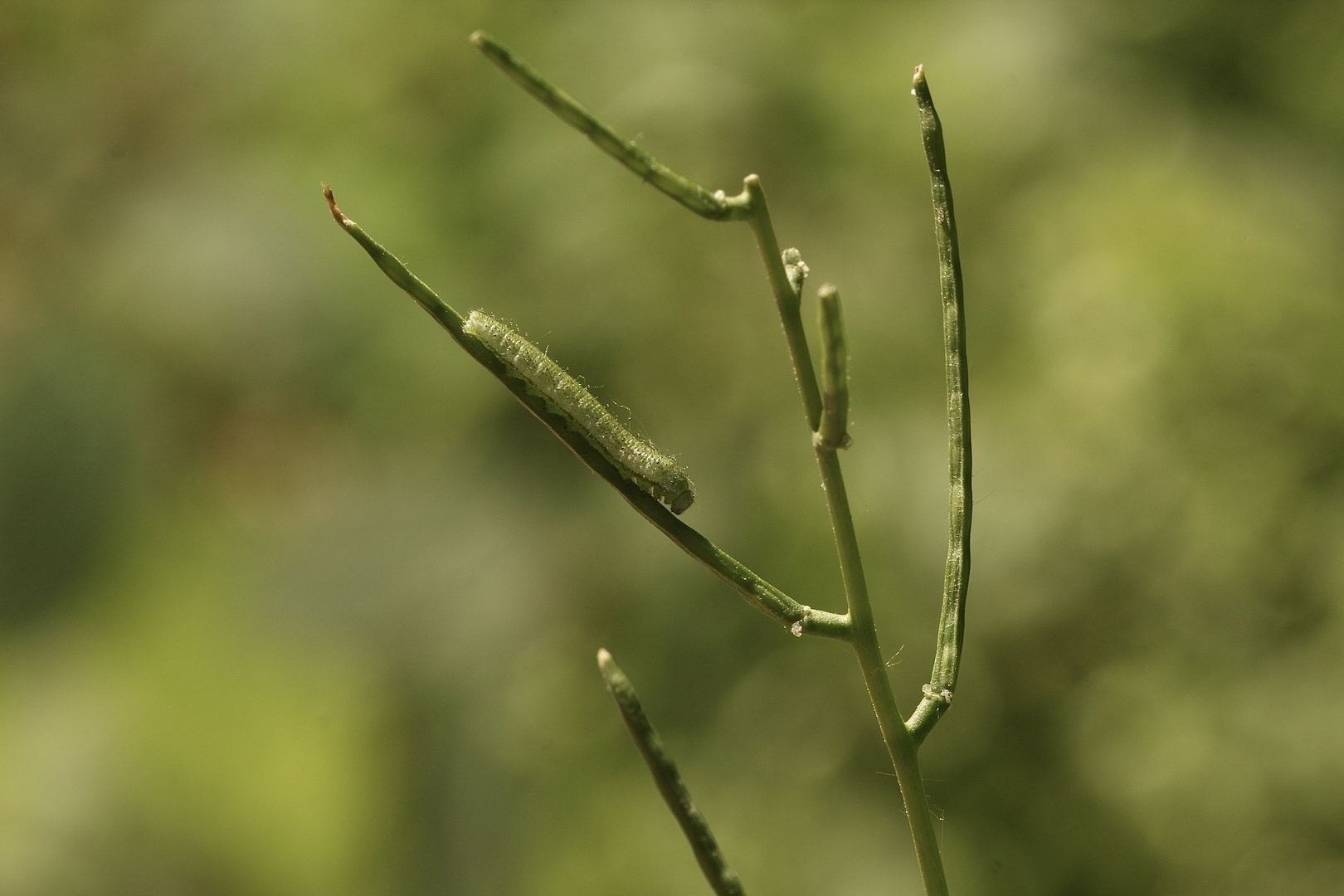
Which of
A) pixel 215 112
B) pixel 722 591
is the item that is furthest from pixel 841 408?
pixel 215 112

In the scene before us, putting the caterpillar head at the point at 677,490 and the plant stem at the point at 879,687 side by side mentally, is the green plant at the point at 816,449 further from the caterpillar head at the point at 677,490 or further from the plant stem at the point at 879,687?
the caterpillar head at the point at 677,490

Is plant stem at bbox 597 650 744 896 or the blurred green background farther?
the blurred green background

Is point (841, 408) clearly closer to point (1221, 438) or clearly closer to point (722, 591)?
point (722, 591)

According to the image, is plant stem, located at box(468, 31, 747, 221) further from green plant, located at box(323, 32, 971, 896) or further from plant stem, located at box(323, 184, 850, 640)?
plant stem, located at box(323, 184, 850, 640)

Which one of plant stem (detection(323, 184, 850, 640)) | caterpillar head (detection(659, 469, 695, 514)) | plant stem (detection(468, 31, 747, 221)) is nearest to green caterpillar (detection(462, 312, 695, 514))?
caterpillar head (detection(659, 469, 695, 514))

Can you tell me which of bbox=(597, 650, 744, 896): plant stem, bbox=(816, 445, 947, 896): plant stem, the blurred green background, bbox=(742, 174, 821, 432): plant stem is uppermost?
the blurred green background

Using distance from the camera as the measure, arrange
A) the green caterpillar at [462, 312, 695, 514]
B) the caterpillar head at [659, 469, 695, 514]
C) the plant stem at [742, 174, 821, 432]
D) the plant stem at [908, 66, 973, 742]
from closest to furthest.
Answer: the plant stem at [742, 174, 821, 432], the plant stem at [908, 66, 973, 742], the green caterpillar at [462, 312, 695, 514], the caterpillar head at [659, 469, 695, 514]

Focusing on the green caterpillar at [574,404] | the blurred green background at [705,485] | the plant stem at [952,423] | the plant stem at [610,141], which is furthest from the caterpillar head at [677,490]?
the blurred green background at [705,485]

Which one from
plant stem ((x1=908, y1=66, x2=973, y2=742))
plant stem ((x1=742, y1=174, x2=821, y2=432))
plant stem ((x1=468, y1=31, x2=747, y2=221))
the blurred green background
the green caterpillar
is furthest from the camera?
the blurred green background
